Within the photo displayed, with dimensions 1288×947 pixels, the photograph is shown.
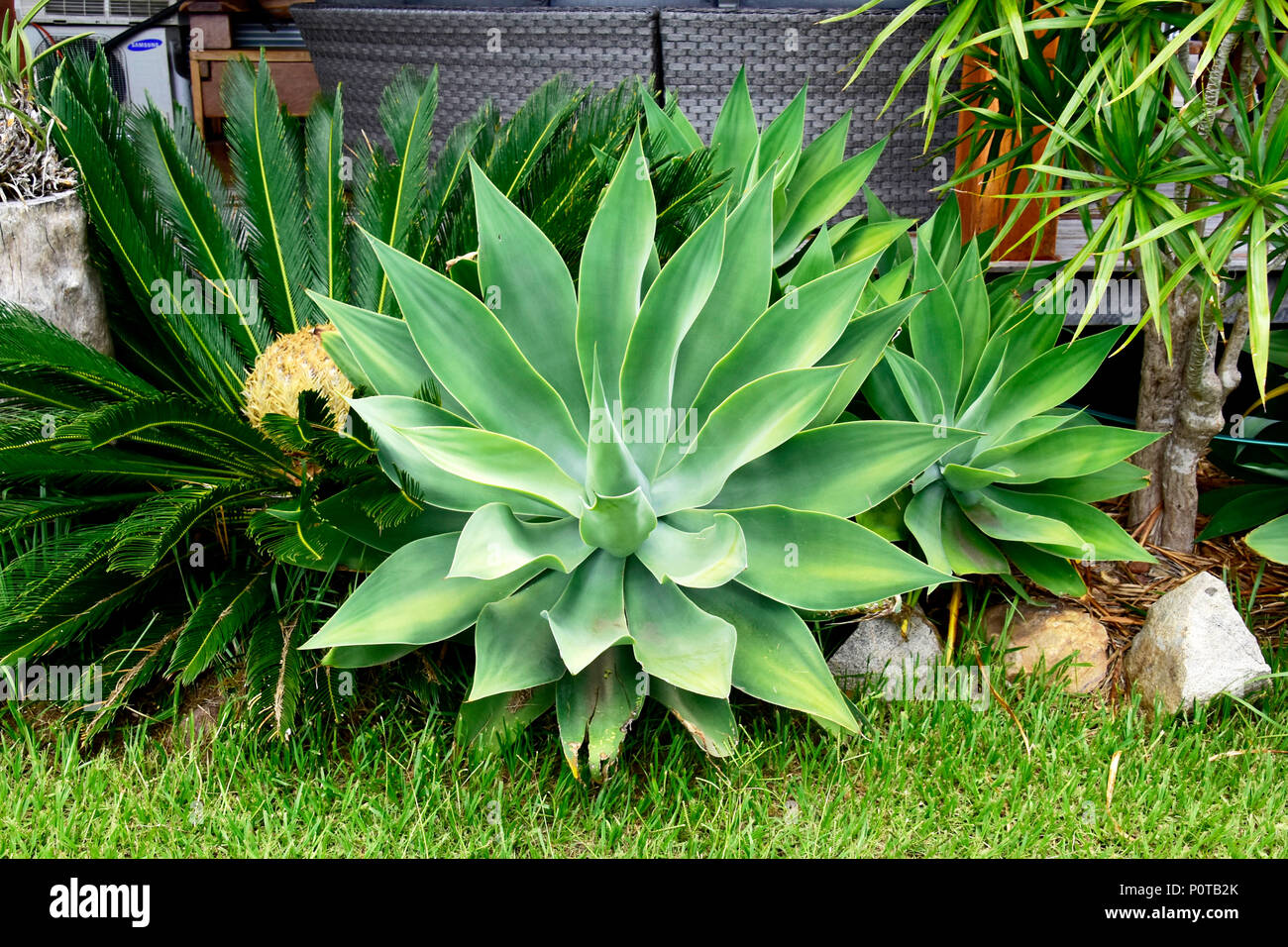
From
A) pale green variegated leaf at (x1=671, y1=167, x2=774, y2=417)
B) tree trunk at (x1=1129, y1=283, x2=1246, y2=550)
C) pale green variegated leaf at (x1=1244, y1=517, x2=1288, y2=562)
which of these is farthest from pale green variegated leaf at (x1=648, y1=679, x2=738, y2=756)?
tree trunk at (x1=1129, y1=283, x2=1246, y2=550)

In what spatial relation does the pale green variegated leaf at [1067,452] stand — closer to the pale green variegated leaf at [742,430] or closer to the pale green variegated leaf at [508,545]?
the pale green variegated leaf at [742,430]

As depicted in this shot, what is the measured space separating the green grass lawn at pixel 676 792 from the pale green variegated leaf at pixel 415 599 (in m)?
0.27

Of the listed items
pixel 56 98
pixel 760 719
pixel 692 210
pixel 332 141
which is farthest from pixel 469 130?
pixel 760 719

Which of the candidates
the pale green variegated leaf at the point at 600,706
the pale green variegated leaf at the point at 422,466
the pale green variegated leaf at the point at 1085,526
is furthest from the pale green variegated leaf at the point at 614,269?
the pale green variegated leaf at the point at 1085,526

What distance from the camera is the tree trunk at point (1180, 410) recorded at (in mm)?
2162

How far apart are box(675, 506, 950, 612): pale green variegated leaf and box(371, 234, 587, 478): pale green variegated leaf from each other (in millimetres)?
248

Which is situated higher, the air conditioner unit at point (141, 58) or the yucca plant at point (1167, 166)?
the air conditioner unit at point (141, 58)

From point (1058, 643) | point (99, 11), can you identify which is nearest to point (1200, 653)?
point (1058, 643)

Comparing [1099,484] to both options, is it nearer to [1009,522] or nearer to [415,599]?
[1009,522]

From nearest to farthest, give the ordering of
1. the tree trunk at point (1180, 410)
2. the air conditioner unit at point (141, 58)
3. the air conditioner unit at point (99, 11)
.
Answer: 1. the tree trunk at point (1180, 410)
2. the air conditioner unit at point (141, 58)
3. the air conditioner unit at point (99, 11)

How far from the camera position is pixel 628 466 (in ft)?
5.06

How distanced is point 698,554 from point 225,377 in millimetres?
1108

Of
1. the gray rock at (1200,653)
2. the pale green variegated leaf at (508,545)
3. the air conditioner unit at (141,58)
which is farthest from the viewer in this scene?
the air conditioner unit at (141,58)

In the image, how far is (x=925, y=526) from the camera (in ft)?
6.26
